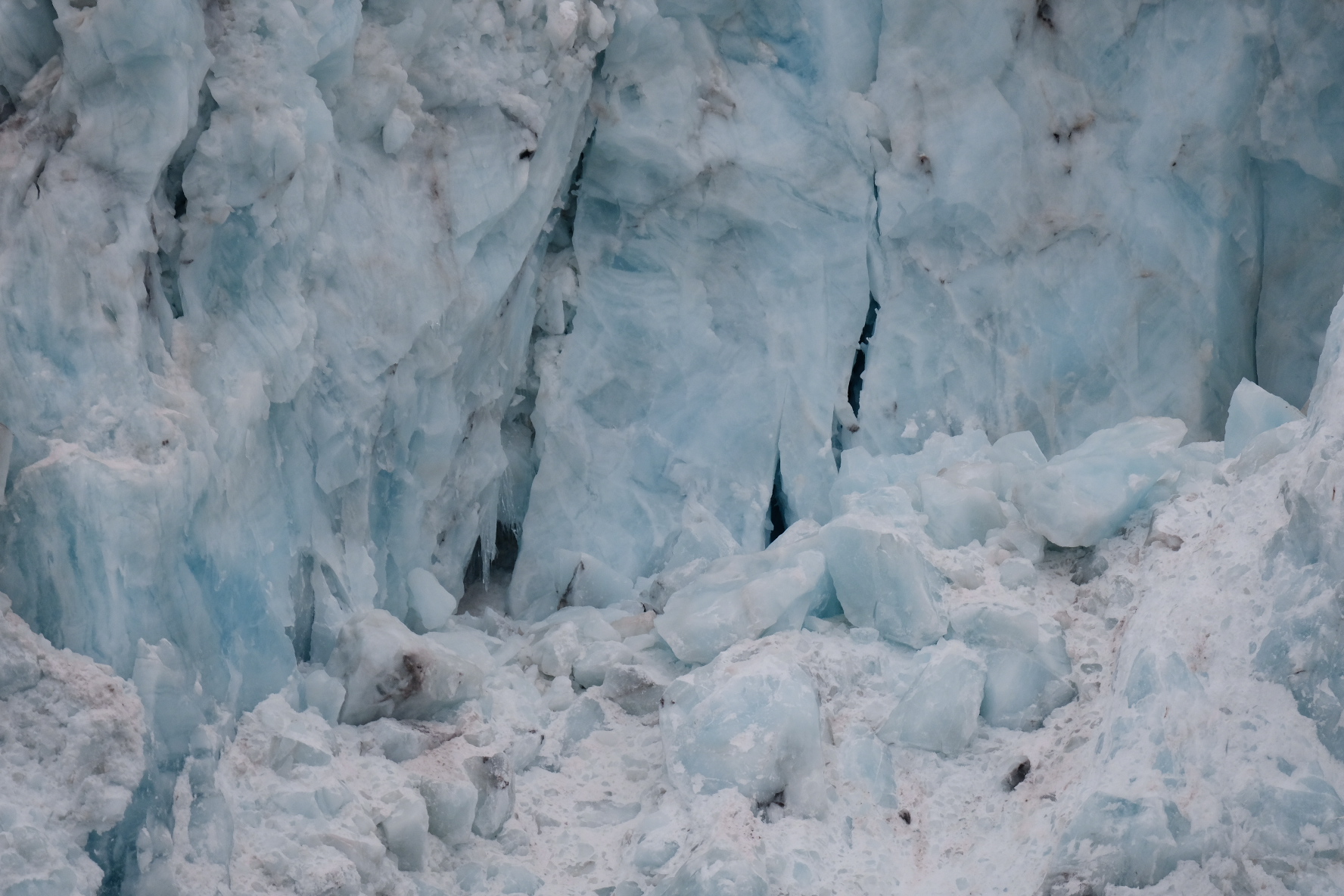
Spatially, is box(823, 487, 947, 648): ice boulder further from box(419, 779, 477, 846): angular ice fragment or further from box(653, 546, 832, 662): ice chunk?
box(419, 779, 477, 846): angular ice fragment

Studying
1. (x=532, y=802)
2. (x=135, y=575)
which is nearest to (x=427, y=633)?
(x=532, y=802)

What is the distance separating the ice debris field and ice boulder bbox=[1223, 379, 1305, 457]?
12 mm

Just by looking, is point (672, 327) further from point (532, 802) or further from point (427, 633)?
point (532, 802)

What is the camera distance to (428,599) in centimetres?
292

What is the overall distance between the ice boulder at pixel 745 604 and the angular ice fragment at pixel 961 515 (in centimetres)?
31

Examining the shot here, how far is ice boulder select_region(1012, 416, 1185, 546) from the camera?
2.77m

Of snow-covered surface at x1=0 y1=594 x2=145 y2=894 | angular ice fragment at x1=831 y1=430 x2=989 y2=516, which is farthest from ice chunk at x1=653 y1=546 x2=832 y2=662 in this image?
snow-covered surface at x1=0 y1=594 x2=145 y2=894

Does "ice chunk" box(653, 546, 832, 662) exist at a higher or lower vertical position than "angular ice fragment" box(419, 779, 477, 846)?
higher

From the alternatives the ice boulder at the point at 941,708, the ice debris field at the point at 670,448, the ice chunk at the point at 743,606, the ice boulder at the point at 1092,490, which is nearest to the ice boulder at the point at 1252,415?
the ice debris field at the point at 670,448

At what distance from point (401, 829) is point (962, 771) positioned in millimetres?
1051

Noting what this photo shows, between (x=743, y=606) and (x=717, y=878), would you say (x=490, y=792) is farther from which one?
(x=743, y=606)

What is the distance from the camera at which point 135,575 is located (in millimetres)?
1880

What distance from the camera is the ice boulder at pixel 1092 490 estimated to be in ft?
9.10

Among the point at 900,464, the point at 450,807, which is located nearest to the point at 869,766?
the point at 450,807
